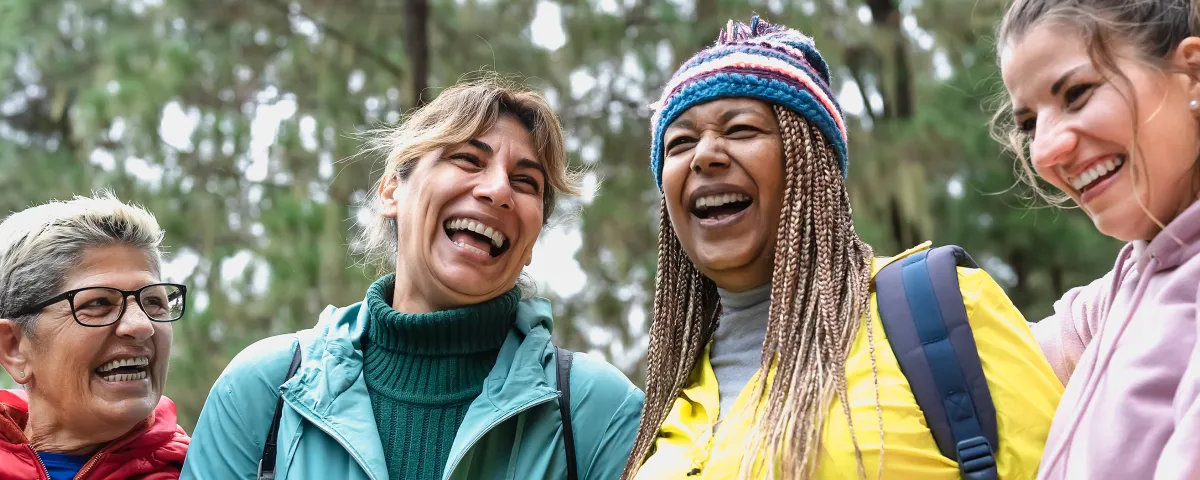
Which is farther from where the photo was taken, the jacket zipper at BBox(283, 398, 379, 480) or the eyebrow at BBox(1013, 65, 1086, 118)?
the jacket zipper at BBox(283, 398, 379, 480)

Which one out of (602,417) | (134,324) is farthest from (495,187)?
(134,324)

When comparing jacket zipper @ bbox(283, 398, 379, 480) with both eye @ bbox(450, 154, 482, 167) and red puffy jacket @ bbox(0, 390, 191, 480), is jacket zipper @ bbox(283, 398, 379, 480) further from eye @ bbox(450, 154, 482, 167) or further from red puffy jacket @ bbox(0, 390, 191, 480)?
eye @ bbox(450, 154, 482, 167)

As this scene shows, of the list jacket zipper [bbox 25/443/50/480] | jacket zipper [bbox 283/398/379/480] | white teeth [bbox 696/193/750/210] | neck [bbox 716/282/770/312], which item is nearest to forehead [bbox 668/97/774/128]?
white teeth [bbox 696/193/750/210]

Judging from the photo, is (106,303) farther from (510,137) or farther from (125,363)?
(510,137)

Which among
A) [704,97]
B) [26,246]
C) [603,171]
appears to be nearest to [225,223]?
[603,171]

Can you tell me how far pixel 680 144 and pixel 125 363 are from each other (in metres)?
1.59

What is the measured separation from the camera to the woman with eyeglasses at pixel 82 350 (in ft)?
9.52

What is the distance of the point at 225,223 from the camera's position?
6.91 m

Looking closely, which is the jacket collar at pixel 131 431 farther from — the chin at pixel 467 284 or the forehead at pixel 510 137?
the forehead at pixel 510 137

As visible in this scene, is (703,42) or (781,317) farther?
(703,42)

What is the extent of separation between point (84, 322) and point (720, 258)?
168 centimetres

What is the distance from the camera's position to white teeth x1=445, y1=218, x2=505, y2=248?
283cm

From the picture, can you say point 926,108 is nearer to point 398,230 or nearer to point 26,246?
point 398,230

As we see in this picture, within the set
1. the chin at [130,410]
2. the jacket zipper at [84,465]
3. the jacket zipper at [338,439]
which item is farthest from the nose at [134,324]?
the jacket zipper at [338,439]
